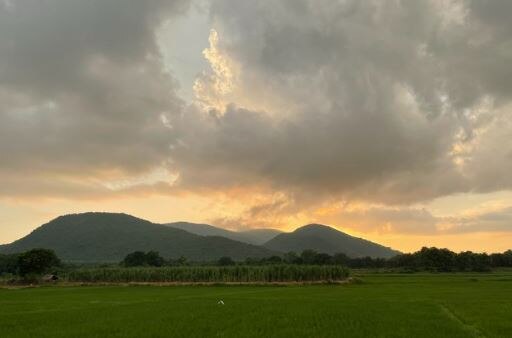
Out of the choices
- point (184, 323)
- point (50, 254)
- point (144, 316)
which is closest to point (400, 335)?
point (184, 323)

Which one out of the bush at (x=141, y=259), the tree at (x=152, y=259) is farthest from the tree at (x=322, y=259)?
the bush at (x=141, y=259)

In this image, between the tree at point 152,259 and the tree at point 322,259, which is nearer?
the tree at point 152,259

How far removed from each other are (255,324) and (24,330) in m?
11.3

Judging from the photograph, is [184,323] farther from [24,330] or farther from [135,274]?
[135,274]

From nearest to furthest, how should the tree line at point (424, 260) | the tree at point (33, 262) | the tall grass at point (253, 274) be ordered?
the tall grass at point (253, 274) < the tree at point (33, 262) < the tree line at point (424, 260)

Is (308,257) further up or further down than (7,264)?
further up

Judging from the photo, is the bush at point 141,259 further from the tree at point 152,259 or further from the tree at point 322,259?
the tree at point 322,259

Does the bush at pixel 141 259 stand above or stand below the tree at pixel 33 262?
above

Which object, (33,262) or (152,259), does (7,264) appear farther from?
(33,262)

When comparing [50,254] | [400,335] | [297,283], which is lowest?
[400,335]

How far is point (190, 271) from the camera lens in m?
99.8

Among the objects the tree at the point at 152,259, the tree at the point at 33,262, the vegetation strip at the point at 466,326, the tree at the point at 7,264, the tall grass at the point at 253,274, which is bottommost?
the vegetation strip at the point at 466,326

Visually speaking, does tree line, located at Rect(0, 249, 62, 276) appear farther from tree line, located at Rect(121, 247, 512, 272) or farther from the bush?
the bush

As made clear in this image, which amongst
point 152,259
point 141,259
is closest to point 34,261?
point 141,259
